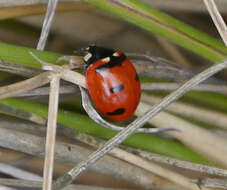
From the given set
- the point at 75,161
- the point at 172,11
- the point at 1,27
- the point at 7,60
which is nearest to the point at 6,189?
the point at 75,161

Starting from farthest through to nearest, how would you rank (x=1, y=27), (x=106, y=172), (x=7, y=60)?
(x=1, y=27)
(x=106, y=172)
(x=7, y=60)

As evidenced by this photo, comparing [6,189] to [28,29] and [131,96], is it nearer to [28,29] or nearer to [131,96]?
[131,96]

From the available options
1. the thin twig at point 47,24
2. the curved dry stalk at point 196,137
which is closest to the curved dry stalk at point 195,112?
the curved dry stalk at point 196,137

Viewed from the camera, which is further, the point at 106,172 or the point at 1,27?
the point at 1,27

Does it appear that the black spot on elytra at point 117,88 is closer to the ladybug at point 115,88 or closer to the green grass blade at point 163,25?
the ladybug at point 115,88

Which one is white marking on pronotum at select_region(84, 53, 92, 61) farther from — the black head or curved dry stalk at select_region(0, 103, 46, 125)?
curved dry stalk at select_region(0, 103, 46, 125)

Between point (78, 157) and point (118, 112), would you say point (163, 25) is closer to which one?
point (118, 112)
